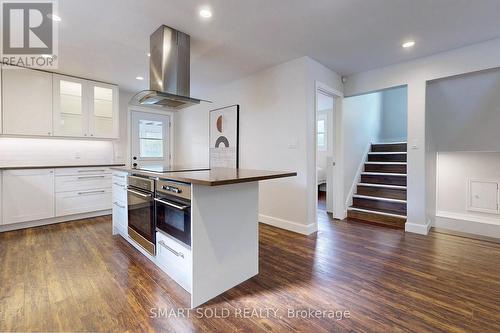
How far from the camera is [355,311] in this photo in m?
1.60

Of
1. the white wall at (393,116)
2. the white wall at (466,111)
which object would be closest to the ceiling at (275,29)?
the white wall at (466,111)

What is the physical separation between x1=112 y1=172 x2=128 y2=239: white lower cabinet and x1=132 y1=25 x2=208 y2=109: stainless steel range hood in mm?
1014

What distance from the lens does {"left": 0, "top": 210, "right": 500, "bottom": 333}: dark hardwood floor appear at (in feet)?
4.88

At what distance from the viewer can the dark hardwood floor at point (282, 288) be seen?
1.49 metres

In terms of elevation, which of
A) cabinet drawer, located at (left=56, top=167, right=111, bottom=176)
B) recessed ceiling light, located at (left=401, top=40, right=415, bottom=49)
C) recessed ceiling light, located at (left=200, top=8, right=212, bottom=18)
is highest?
recessed ceiling light, located at (left=401, top=40, right=415, bottom=49)

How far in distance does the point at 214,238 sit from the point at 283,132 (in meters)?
2.10

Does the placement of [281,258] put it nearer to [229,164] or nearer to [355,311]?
[355,311]

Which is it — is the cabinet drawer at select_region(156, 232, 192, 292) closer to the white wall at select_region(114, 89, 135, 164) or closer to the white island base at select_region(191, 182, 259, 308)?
the white island base at select_region(191, 182, 259, 308)

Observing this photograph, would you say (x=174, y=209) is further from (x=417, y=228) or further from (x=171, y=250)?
(x=417, y=228)

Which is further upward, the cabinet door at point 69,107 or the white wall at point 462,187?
the cabinet door at point 69,107

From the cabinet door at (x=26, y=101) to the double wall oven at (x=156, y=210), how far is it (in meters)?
2.26

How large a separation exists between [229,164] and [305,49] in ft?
7.35

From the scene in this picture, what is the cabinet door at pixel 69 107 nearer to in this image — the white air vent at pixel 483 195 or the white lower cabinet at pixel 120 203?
the white lower cabinet at pixel 120 203

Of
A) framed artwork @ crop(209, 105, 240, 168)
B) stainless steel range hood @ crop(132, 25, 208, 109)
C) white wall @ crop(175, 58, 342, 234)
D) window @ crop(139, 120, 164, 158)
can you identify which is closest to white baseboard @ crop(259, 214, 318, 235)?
white wall @ crop(175, 58, 342, 234)
